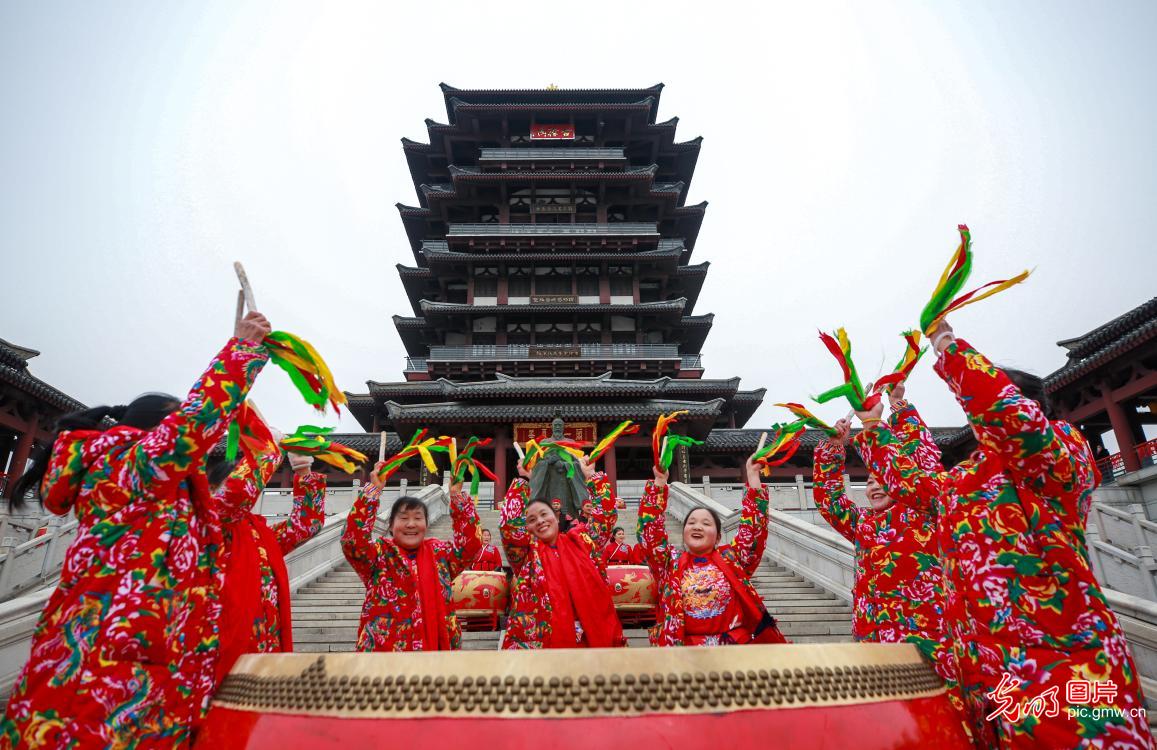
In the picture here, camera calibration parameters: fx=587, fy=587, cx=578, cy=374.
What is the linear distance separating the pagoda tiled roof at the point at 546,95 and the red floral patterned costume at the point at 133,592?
22808 mm

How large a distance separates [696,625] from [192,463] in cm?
204

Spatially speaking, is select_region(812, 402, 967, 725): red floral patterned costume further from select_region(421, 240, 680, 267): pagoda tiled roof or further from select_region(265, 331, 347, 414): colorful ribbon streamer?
select_region(421, 240, 680, 267): pagoda tiled roof

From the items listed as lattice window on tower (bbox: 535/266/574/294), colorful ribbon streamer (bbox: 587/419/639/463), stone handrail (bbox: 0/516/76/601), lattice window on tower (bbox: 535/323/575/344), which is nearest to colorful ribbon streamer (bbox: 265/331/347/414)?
colorful ribbon streamer (bbox: 587/419/639/463)

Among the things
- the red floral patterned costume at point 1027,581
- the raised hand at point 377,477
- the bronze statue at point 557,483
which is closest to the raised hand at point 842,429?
the red floral patterned costume at point 1027,581

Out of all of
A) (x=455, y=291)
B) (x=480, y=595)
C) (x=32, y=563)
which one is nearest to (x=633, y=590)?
(x=480, y=595)

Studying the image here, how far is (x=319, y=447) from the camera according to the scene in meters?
2.18

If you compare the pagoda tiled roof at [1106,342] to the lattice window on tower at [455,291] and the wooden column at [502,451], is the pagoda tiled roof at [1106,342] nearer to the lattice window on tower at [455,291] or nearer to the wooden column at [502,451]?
the wooden column at [502,451]

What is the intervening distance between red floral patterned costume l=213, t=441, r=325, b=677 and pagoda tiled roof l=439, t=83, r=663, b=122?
2237 centimetres

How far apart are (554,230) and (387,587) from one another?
57.1 ft

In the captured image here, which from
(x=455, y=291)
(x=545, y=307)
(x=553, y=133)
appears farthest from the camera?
(x=553, y=133)

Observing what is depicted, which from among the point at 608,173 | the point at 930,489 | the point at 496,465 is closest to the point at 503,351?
the point at 496,465

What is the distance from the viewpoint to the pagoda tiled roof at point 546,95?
21578mm

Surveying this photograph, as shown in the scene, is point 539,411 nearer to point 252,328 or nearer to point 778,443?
point 778,443

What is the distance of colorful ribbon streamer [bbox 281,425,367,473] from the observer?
2.13 meters
